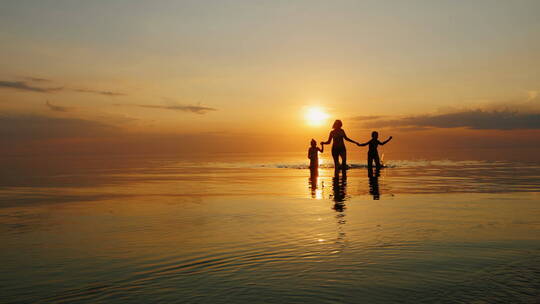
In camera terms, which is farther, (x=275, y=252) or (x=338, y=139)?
(x=338, y=139)

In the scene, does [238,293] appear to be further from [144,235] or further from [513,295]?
[144,235]

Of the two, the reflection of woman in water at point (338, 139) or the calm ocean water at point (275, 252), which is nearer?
the calm ocean water at point (275, 252)

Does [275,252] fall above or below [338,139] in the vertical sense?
below

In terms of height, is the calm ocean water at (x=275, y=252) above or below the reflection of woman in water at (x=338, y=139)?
below

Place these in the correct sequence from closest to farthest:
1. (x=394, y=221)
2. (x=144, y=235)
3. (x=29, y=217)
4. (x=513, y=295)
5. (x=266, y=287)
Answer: (x=513, y=295), (x=266, y=287), (x=144, y=235), (x=394, y=221), (x=29, y=217)

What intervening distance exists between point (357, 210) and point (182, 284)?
256 inches

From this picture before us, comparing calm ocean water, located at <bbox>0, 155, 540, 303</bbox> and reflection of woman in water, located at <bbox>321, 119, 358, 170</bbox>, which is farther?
reflection of woman in water, located at <bbox>321, 119, 358, 170</bbox>

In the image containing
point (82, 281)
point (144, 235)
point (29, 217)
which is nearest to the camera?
point (82, 281)

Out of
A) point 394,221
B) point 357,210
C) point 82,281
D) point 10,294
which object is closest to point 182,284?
point 82,281

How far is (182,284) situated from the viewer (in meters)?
4.97

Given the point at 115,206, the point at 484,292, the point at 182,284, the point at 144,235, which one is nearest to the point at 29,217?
the point at 115,206

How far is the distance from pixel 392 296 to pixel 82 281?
338 centimetres

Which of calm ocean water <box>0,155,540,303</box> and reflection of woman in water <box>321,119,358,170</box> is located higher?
reflection of woman in water <box>321,119,358,170</box>

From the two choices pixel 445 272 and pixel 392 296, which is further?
pixel 445 272
